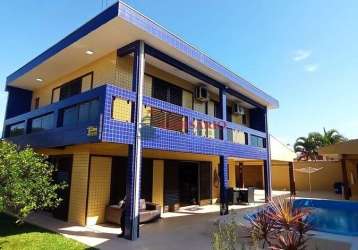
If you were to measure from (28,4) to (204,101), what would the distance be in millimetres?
9659

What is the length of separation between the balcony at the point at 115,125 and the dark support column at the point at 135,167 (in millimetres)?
234

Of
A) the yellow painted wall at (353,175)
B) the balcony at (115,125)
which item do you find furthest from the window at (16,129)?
the yellow painted wall at (353,175)

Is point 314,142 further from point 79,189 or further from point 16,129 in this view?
point 16,129

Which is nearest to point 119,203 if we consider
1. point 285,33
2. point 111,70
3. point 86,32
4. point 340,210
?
point 111,70

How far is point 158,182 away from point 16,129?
807 centimetres

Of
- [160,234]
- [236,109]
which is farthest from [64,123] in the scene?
[236,109]

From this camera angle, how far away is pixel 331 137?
40.3 meters

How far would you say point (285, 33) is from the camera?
13.1 metres

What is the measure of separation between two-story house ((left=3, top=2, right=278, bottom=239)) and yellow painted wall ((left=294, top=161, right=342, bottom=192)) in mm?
14670

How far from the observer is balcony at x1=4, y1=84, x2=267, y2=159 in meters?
8.84

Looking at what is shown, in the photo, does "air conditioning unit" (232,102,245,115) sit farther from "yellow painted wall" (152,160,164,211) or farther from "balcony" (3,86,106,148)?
"balcony" (3,86,106,148)

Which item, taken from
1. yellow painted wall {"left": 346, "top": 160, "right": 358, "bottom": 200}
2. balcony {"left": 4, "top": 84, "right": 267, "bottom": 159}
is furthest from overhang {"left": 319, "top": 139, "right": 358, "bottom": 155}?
yellow painted wall {"left": 346, "top": 160, "right": 358, "bottom": 200}

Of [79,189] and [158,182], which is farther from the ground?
[158,182]

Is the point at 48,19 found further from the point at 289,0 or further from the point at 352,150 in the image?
the point at 352,150
